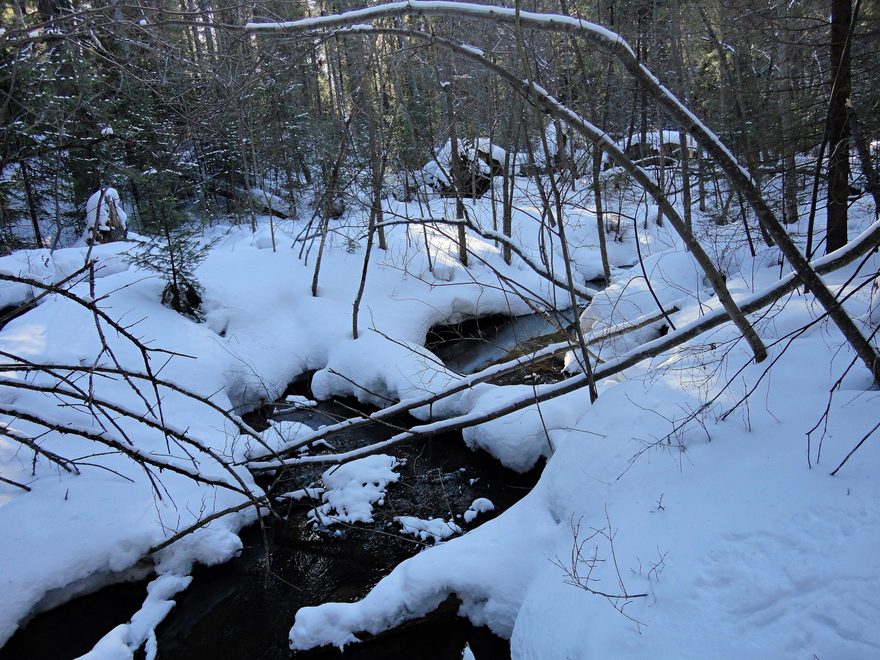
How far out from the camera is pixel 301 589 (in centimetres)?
533

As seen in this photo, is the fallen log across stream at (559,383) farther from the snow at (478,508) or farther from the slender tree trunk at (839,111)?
the slender tree trunk at (839,111)

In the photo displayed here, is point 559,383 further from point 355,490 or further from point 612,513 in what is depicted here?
point 355,490

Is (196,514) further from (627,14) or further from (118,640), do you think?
(627,14)

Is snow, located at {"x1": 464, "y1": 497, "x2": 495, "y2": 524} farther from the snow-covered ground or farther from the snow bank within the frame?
the snow bank

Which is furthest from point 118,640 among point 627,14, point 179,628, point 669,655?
point 627,14

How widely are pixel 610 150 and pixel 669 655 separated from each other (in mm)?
3288

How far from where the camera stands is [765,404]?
150 inches

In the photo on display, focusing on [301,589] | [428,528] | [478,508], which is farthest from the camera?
[478,508]

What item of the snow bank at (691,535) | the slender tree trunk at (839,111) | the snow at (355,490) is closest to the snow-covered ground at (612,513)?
the snow bank at (691,535)

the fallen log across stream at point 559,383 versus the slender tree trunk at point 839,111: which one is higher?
the slender tree trunk at point 839,111

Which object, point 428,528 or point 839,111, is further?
point 839,111

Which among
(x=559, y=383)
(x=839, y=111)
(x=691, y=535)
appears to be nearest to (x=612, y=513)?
(x=691, y=535)

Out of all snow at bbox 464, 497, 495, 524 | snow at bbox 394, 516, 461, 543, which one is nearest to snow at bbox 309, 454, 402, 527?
snow at bbox 394, 516, 461, 543

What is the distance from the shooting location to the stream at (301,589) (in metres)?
4.57
